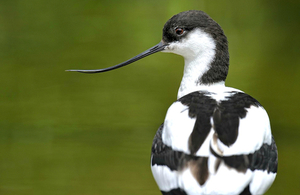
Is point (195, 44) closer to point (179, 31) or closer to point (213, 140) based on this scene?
point (179, 31)

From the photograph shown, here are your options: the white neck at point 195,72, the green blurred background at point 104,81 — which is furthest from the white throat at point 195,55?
the green blurred background at point 104,81

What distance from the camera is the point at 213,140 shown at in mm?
1459

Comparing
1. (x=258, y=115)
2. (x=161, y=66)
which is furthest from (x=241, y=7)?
(x=258, y=115)

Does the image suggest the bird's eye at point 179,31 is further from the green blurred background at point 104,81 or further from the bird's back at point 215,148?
the green blurred background at point 104,81

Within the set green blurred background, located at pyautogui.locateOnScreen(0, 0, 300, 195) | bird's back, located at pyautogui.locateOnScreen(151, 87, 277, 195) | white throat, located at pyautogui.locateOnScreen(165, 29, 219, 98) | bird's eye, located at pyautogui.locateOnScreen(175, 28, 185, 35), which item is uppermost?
bird's eye, located at pyautogui.locateOnScreen(175, 28, 185, 35)

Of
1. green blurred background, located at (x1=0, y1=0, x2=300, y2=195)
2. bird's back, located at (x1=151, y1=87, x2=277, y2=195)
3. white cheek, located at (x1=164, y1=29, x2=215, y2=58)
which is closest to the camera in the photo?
bird's back, located at (x1=151, y1=87, x2=277, y2=195)

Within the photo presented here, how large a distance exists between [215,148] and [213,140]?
29 millimetres

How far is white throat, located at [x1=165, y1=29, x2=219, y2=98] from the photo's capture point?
71.5 inches

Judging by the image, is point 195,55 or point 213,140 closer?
point 213,140

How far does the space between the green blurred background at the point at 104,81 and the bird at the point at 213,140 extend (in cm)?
86

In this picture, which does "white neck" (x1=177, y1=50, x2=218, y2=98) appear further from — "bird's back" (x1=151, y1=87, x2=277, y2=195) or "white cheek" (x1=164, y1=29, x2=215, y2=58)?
"bird's back" (x1=151, y1=87, x2=277, y2=195)

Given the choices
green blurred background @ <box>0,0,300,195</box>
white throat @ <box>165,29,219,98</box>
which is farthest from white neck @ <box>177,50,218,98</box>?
green blurred background @ <box>0,0,300,195</box>

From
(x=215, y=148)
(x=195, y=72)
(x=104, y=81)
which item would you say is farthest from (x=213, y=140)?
(x=104, y=81)

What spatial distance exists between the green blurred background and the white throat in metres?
0.75
